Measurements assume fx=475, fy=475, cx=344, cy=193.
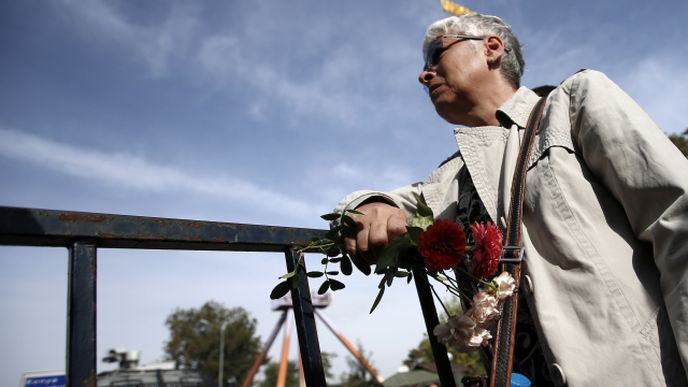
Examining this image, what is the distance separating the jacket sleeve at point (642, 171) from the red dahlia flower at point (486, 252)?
39 centimetres

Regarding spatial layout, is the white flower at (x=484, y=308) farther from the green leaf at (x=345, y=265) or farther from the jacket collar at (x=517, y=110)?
the jacket collar at (x=517, y=110)

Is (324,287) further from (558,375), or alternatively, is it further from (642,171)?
(642,171)

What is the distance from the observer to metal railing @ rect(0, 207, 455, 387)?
91cm

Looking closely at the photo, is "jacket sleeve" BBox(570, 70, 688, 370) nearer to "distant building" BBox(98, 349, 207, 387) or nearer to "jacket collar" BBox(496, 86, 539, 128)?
"jacket collar" BBox(496, 86, 539, 128)

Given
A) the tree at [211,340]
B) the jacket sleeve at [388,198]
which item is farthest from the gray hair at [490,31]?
the tree at [211,340]

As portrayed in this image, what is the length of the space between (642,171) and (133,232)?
133 centimetres

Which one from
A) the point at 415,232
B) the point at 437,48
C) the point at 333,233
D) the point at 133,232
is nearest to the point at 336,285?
the point at 333,233

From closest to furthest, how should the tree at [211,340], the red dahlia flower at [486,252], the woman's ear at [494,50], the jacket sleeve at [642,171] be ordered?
the jacket sleeve at [642,171] → the red dahlia flower at [486,252] → the woman's ear at [494,50] → the tree at [211,340]

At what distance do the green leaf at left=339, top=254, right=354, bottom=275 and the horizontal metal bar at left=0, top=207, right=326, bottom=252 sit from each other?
15 centimetres

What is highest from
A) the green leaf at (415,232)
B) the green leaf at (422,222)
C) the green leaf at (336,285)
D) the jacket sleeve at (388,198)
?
the jacket sleeve at (388,198)

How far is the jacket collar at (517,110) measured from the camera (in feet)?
5.95

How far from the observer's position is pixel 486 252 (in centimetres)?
132

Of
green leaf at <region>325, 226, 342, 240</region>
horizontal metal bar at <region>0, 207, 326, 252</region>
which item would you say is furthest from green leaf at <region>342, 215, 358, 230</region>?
horizontal metal bar at <region>0, 207, 326, 252</region>

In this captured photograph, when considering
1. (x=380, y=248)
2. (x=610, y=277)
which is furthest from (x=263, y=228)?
(x=610, y=277)
